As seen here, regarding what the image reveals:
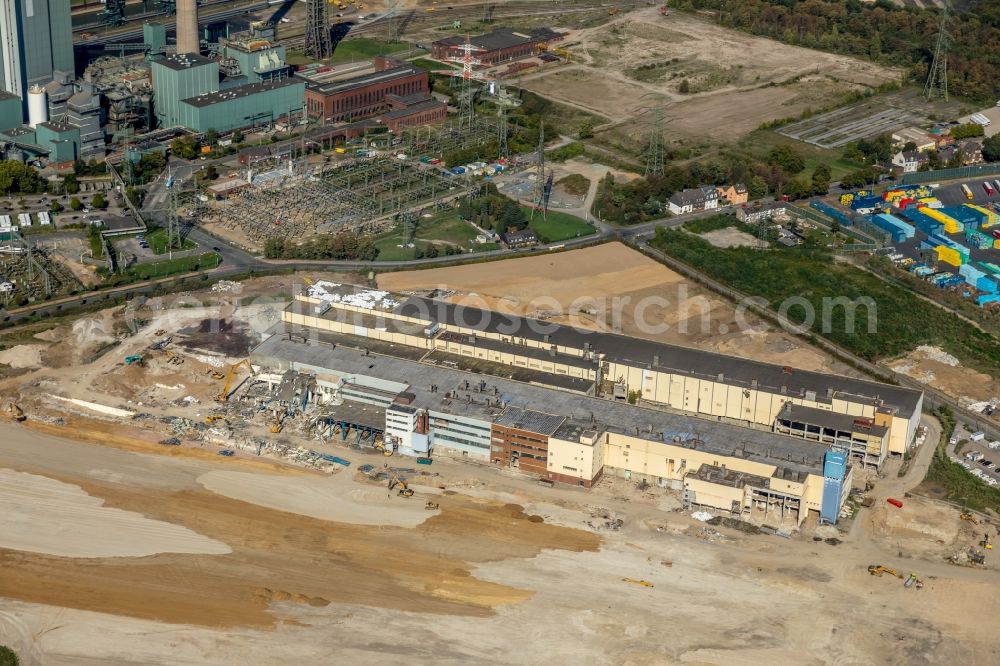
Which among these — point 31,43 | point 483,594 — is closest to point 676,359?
point 483,594

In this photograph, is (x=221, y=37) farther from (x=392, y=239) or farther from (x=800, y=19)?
(x=800, y=19)

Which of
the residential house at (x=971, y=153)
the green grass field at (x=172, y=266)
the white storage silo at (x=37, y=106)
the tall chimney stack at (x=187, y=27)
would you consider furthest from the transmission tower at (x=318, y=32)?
the residential house at (x=971, y=153)

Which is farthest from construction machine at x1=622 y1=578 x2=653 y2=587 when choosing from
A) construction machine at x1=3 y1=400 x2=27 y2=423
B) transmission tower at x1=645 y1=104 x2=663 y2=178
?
transmission tower at x1=645 y1=104 x2=663 y2=178

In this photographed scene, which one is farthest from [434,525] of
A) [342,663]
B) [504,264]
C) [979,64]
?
[979,64]

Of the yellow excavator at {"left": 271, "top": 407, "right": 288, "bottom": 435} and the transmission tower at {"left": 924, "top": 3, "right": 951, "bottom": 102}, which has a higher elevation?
the transmission tower at {"left": 924, "top": 3, "right": 951, "bottom": 102}

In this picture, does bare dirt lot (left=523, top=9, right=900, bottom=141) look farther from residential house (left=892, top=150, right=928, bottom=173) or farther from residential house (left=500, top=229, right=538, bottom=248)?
residential house (left=500, top=229, right=538, bottom=248)

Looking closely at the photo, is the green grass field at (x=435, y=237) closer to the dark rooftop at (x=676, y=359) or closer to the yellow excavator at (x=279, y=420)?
the dark rooftop at (x=676, y=359)
